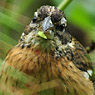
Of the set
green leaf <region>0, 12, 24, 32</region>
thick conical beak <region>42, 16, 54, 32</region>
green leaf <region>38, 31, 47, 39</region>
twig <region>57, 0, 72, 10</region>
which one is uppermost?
twig <region>57, 0, 72, 10</region>

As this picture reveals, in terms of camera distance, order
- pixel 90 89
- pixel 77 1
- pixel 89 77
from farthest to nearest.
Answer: pixel 77 1
pixel 89 77
pixel 90 89

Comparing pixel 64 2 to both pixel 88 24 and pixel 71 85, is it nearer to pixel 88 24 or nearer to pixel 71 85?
pixel 88 24

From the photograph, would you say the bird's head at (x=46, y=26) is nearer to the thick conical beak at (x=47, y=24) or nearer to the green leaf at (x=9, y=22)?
the thick conical beak at (x=47, y=24)

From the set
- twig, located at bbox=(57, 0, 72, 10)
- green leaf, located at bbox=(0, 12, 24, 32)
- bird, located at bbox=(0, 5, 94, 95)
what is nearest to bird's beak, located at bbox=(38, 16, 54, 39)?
bird, located at bbox=(0, 5, 94, 95)

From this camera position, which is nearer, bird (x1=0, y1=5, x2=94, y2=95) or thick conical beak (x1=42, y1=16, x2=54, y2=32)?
thick conical beak (x1=42, y1=16, x2=54, y2=32)

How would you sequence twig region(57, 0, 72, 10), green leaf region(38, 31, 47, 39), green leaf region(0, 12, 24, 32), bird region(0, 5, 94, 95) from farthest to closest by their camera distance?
1. twig region(57, 0, 72, 10)
2. bird region(0, 5, 94, 95)
3. green leaf region(38, 31, 47, 39)
4. green leaf region(0, 12, 24, 32)

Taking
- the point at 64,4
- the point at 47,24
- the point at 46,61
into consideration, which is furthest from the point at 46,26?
the point at 64,4

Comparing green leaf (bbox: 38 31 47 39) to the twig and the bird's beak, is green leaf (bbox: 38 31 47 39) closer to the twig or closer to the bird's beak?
the bird's beak

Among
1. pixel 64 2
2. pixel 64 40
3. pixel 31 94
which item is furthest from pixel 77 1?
pixel 31 94

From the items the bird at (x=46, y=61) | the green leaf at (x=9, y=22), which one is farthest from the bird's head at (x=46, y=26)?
the green leaf at (x=9, y=22)
